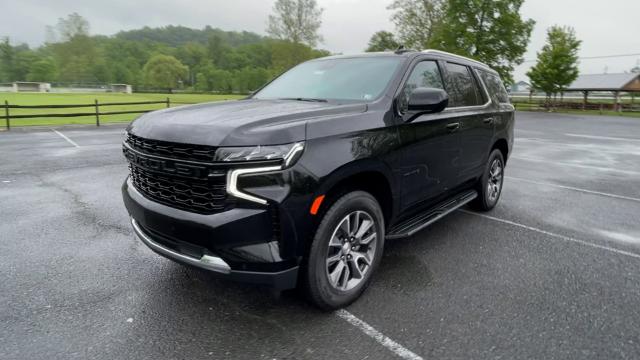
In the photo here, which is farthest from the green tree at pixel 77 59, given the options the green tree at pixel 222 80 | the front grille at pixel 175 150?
the front grille at pixel 175 150

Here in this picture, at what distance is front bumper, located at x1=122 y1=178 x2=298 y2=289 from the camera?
2418 mm

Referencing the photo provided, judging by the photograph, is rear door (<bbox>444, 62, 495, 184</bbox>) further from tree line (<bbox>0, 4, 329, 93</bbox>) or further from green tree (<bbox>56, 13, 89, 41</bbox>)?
green tree (<bbox>56, 13, 89, 41</bbox>)

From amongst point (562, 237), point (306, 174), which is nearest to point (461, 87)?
point (562, 237)

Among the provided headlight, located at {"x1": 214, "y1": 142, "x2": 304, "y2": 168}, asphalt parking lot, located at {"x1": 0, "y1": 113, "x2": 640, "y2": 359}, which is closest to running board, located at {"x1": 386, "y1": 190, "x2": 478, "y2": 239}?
asphalt parking lot, located at {"x1": 0, "y1": 113, "x2": 640, "y2": 359}

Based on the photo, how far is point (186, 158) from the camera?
8.34 ft

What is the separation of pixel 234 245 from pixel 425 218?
2.06 m

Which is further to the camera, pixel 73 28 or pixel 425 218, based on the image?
pixel 73 28

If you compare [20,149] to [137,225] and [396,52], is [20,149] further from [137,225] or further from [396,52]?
[396,52]

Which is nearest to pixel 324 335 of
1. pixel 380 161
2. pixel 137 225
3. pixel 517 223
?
pixel 380 161

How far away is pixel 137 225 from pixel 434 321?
91.3 inches

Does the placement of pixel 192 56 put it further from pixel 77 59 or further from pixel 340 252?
pixel 340 252

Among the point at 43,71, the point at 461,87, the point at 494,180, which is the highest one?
the point at 43,71

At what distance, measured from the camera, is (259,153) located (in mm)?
2434

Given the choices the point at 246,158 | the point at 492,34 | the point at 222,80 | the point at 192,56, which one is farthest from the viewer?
the point at 192,56
